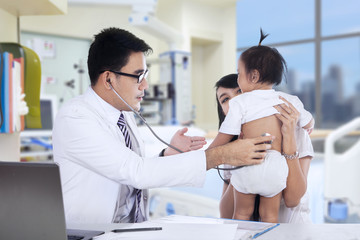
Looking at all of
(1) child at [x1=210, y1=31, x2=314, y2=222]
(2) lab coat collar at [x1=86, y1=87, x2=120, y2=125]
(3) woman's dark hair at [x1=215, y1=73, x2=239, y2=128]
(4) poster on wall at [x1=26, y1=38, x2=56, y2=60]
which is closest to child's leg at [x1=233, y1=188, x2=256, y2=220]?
(1) child at [x1=210, y1=31, x2=314, y2=222]

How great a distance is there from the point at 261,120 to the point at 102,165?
473 mm

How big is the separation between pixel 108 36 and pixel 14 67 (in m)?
0.49

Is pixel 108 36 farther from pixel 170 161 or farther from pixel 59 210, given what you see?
pixel 59 210

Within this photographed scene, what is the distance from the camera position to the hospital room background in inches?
61.5

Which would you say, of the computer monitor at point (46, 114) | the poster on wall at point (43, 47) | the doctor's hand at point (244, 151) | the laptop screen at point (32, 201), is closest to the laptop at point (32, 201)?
the laptop screen at point (32, 201)

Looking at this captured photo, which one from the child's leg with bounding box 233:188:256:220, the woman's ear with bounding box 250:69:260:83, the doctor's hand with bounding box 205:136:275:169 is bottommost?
the child's leg with bounding box 233:188:256:220

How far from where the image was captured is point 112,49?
A: 1164 mm

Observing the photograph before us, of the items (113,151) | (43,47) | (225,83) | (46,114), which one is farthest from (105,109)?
(43,47)

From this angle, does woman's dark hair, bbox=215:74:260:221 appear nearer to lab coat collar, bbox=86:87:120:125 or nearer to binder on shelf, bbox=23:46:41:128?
lab coat collar, bbox=86:87:120:125

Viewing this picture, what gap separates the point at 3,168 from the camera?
0.81 m

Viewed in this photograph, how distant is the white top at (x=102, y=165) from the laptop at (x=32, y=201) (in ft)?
0.93

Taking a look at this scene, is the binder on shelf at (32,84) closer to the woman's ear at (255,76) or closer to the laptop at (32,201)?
the laptop at (32,201)

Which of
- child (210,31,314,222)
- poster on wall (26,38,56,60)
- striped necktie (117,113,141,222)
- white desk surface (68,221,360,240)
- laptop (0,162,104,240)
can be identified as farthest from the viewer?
poster on wall (26,38,56,60)

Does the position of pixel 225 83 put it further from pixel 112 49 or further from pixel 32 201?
pixel 32 201
